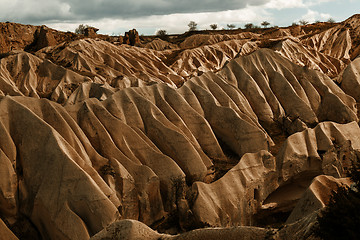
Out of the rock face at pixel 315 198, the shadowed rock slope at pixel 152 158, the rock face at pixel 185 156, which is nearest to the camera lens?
the rock face at pixel 315 198

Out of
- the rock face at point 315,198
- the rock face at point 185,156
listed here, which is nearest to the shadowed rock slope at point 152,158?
the rock face at point 185,156

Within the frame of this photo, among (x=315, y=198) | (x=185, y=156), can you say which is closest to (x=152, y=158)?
(x=185, y=156)

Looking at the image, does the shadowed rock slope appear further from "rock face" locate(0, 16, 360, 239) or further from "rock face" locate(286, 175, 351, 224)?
"rock face" locate(286, 175, 351, 224)

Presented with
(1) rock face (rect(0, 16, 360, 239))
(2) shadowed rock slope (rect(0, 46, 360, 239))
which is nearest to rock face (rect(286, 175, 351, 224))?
(1) rock face (rect(0, 16, 360, 239))

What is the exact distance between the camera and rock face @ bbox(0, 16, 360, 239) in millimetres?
17688

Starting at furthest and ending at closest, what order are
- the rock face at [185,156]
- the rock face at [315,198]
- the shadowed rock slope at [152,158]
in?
the shadowed rock slope at [152,158]
the rock face at [185,156]
the rock face at [315,198]

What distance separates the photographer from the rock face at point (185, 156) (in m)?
17.7

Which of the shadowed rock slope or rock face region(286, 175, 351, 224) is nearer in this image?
rock face region(286, 175, 351, 224)

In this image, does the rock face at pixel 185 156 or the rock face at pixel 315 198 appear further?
the rock face at pixel 185 156

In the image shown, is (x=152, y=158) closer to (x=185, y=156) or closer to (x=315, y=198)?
(x=185, y=156)

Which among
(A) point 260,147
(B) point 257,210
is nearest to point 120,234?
(B) point 257,210

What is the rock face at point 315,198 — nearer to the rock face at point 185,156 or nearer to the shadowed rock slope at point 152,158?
the rock face at point 185,156

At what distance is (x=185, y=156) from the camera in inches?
932

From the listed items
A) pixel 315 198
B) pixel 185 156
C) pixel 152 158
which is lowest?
pixel 185 156
